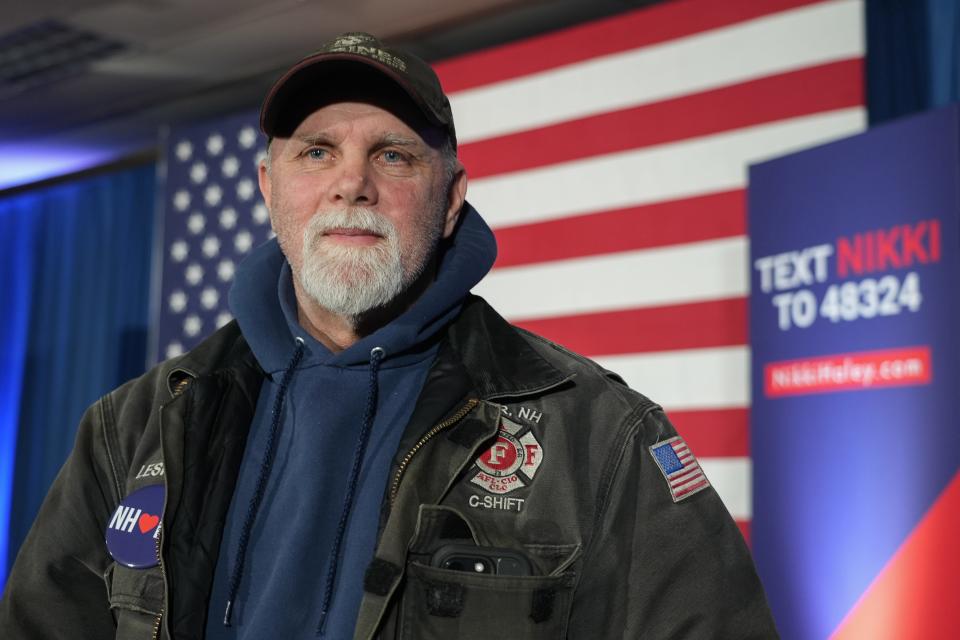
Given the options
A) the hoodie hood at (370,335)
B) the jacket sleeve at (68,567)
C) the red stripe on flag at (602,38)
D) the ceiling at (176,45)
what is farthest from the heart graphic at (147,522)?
the ceiling at (176,45)

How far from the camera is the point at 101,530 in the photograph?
125cm

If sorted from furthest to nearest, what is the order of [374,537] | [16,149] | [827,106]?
A: [16,149] → [827,106] → [374,537]

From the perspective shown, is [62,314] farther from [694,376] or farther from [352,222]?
[352,222]

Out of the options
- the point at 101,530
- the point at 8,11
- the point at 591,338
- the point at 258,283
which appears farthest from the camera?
the point at 8,11

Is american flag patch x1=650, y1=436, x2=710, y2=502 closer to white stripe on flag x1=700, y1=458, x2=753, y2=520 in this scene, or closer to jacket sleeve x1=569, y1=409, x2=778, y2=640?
jacket sleeve x1=569, y1=409, x2=778, y2=640

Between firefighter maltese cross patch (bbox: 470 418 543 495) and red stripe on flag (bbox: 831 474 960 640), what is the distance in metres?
1.28

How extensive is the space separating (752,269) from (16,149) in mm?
4201

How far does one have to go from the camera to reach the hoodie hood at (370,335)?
4.10 feet

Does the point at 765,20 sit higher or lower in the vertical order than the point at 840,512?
higher

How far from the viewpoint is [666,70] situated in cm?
329

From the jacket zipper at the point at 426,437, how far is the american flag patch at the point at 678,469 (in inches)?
7.9

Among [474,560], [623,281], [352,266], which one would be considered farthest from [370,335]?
[623,281]

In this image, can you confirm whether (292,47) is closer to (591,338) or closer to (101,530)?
(591,338)

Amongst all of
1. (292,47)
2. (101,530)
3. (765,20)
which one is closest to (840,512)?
(765,20)
